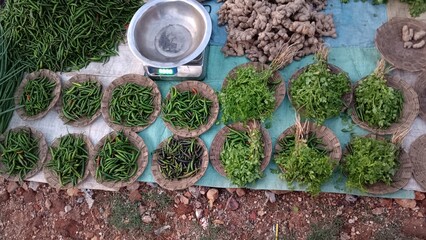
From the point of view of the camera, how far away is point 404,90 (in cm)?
502

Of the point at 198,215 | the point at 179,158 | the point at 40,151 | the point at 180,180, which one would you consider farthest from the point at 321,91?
the point at 40,151

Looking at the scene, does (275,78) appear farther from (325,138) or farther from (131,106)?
(131,106)

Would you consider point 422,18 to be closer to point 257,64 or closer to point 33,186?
point 257,64

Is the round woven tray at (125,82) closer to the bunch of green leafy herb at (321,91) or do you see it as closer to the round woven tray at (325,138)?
the round woven tray at (325,138)

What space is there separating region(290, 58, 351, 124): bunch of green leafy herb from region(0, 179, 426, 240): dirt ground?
3.43 ft

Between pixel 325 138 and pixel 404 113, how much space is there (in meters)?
1.05

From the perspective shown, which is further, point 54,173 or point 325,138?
point 54,173

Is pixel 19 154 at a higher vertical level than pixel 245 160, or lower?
lower

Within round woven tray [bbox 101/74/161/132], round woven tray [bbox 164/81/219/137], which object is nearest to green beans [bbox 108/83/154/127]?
round woven tray [bbox 101/74/161/132]

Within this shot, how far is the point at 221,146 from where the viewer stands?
16.5 feet

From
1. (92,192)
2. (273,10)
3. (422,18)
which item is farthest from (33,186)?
(422,18)

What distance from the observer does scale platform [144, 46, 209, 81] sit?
5.04 metres

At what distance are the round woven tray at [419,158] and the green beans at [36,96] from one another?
4788 mm

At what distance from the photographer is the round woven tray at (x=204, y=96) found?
5.07m
